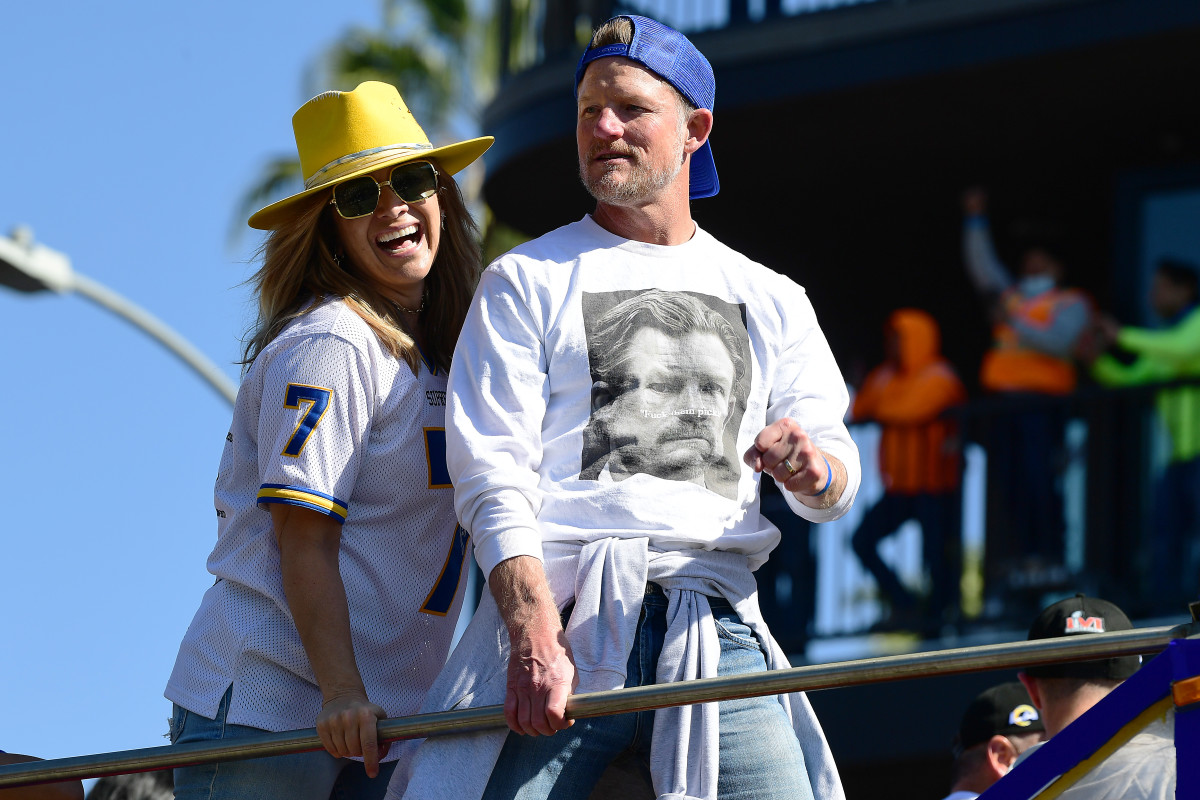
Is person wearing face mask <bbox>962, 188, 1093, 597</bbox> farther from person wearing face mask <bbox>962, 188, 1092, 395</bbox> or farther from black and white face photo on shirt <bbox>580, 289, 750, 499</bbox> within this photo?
black and white face photo on shirt <bbox>580, 289, 750, 499</bbox>

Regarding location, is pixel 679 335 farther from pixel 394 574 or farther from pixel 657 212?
pixel 394 574

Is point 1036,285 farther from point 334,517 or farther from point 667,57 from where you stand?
point 334,517

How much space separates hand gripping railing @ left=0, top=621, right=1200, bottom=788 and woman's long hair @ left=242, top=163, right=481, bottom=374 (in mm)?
808

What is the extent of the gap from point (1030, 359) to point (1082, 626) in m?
4.78

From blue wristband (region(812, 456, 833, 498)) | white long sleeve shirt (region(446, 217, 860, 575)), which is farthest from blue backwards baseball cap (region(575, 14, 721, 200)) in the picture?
blue wristband (region(812, 456, 833, 498))

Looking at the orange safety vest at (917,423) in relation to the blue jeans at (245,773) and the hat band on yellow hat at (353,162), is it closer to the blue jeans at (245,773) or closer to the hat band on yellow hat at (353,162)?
the hat band on yellow hat at (353,162)

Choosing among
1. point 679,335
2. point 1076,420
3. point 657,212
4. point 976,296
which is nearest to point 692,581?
point 679,335

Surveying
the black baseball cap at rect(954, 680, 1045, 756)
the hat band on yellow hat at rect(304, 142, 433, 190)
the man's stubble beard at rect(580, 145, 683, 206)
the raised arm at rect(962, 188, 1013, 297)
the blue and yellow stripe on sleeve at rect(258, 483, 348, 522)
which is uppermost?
the raised arm at rect(962, 188, 1013, 297)

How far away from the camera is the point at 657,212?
3.45 meters

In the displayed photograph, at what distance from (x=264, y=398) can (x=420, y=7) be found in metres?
21.8

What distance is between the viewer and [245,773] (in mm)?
3186

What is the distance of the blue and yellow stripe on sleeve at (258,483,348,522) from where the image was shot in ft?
10.5

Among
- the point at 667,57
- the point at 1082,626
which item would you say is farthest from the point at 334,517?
the point at 1082,626

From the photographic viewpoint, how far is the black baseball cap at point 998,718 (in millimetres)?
4664
